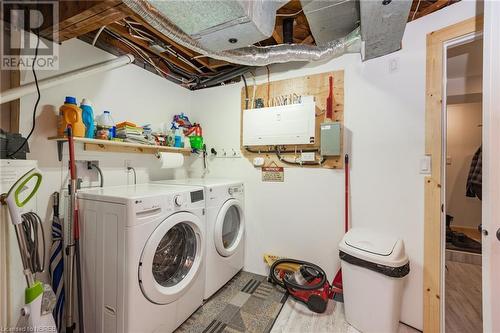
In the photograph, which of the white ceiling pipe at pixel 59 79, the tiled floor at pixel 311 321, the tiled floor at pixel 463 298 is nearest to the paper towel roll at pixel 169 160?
the white ceiling pipe at pixel 59 79

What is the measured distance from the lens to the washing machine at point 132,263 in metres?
1.31

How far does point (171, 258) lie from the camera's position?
178cm

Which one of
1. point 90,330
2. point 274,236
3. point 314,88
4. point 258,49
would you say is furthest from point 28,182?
point 314,88

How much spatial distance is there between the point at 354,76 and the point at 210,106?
164cm

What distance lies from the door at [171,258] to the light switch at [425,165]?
180 centimetres

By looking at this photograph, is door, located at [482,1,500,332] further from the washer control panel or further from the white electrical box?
the washer control panel

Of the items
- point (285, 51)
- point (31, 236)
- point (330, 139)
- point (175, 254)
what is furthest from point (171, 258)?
point (285, 51)

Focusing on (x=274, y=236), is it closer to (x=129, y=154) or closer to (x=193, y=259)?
(x=193, y=259)

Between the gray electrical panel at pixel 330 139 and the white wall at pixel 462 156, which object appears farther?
the white wall at pixel 462 156

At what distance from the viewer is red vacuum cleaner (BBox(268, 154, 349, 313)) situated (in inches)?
71.9

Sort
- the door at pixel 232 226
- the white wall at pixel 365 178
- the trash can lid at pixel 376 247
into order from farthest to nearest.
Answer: the door at pixel 232 226 → the white wall at pixel 365 178 → the trash can lid at pixel 376 247

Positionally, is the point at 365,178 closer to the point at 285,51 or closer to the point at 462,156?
the point at 285,51

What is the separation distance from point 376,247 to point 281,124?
4.27ft

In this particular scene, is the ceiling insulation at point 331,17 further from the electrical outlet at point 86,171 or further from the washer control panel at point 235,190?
the electrical outlet at point 86,171
